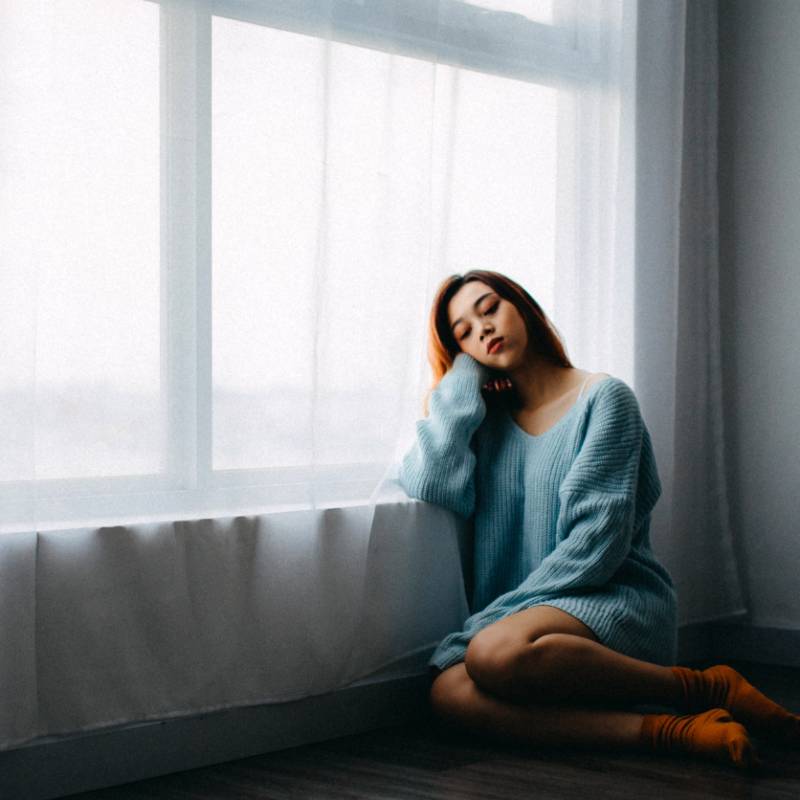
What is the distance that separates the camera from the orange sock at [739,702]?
2209 mm

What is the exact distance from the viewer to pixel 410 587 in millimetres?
2426

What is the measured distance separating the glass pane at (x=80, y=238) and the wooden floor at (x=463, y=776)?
23.1 inches

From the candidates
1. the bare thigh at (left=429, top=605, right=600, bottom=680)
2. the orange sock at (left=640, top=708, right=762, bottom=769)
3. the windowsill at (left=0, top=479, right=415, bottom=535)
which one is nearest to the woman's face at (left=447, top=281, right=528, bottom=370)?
the windowsill at (left=0, top=479, right=415, bottom=535)

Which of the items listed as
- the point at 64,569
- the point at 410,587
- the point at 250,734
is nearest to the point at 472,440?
the point at 410,587

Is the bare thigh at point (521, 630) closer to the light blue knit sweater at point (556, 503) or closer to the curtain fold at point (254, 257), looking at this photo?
the light blue knit sweater at point (556, 503)

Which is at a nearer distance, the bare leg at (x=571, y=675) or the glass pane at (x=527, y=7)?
the bare leg at (x=571, y=675)

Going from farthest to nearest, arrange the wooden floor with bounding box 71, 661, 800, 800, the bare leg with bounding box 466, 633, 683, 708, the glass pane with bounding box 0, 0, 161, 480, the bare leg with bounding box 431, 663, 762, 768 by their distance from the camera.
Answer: the bare leg with bounding box 466, 633, 683, 708
the bare leg with bounding box 431, 663, 762, 768
the wooden floor with bounding box 71, 661, 800, 800
the glass pane with bounding box 0, 0, 161, 480

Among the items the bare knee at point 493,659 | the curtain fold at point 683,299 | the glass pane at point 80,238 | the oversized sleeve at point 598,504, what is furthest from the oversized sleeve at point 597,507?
the glass pane at point 80,238

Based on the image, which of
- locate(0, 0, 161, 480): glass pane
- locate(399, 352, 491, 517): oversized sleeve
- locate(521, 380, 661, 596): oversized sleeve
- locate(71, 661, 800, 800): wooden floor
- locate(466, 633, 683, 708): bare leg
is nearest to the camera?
locate(0, 0, 161, 480): glass pane

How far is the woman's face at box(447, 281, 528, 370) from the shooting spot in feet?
8.23

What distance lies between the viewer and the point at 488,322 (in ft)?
8.26

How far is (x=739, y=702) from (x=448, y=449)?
2.54ft

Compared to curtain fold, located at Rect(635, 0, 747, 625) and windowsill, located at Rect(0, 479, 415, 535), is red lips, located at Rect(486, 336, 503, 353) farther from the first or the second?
curtain fold, located at Rect(635, 0, 747, 625)

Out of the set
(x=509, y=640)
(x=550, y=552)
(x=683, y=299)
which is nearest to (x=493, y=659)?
(x=509, y=640)
